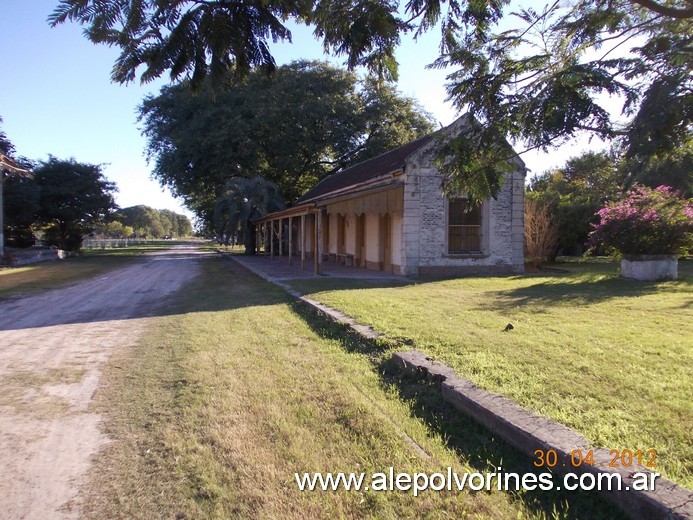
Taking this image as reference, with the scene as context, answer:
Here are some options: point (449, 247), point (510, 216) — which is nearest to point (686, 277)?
point (510, 216)

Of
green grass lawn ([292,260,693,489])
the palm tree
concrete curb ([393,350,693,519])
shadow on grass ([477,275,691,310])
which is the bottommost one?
concrete curb ([393,350,693,519])

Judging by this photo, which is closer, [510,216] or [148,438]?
[148,438]

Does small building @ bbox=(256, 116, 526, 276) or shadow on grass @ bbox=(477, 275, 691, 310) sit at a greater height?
small building @ bbox=(256, 116, 526, 276)

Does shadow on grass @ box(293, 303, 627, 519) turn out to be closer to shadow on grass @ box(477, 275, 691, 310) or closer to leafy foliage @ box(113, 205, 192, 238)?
shadow on grass @ box(477, 275, 691, 310)

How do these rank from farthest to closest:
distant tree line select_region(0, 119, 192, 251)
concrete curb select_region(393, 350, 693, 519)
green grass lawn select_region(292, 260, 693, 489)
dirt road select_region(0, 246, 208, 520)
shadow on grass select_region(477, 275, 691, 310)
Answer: distant tree line select_region(0, 119, 192, 251)
shadow on grass select_region(477, 275, 691, 310)
green grass lawn select_region(292, 260, 693, 489)
dirt road select_region(0, 246, 208, 520)
concrete curb select_region(393, 350, 693, 519)

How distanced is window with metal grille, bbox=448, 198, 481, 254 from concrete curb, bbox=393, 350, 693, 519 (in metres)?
12.0

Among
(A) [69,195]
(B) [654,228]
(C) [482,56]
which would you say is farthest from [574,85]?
(A) [69,195]

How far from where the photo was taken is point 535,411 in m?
3.78

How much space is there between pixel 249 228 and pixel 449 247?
19.5 meters

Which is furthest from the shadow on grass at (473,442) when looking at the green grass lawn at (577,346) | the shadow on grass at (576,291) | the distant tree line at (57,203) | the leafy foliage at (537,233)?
the distant tree line at (57,203)

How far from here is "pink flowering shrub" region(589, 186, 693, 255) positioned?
42.6 feet

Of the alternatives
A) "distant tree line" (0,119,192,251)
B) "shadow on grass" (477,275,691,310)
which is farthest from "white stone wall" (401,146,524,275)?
"distant tree line" (0,119,192,251)

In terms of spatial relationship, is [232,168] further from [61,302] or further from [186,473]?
Answer: [186,473]

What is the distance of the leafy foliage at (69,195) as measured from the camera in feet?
101
